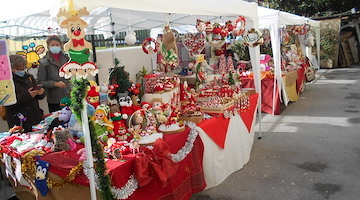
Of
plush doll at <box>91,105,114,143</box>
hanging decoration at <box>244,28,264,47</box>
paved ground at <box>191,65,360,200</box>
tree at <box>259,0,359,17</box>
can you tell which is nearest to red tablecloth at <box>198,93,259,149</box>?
paved ground at <box>191,65,360,200</box>

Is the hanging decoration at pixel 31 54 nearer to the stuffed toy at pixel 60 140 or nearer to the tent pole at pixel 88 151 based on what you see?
the stuffed toy at pixel 60 140

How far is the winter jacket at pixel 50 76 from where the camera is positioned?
136 inches

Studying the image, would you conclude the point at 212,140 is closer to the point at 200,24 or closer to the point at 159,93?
the point at 159,93

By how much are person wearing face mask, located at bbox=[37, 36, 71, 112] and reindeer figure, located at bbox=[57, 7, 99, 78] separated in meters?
1.56

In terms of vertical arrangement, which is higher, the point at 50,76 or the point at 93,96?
the point at 50,76

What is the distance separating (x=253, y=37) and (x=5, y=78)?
3.03m

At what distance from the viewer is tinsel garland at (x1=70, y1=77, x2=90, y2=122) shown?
1936 millimetres

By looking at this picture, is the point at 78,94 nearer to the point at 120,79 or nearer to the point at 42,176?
the point at 42,176

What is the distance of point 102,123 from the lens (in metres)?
2.49

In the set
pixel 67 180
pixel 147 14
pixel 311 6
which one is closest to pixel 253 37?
pixel 147 14

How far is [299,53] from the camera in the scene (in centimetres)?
910

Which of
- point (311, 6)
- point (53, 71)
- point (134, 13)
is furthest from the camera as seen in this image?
point (311, 6)

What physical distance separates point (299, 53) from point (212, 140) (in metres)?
6.80

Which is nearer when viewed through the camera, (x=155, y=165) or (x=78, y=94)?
(x=78, y=94)
